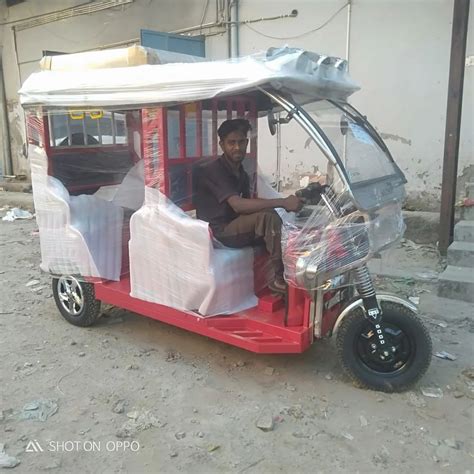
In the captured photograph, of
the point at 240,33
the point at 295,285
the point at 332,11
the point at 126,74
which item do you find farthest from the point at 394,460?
the point at 240,33

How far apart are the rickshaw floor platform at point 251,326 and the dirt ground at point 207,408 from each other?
293 mm

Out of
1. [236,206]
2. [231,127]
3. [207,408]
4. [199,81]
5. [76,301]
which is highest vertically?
[199,81]

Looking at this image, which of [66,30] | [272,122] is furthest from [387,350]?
[66,30]

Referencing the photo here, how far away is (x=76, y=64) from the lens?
3.58 m

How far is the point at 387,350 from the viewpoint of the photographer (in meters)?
2.95

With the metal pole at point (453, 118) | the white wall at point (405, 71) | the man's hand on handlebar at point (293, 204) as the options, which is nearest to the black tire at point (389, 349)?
the man's hand on handlebar at point (293, 204)

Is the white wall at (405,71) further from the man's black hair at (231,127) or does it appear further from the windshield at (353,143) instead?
the windshield at (353,143)

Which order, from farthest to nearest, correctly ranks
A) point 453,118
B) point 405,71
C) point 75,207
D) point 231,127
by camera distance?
1. point 405,71
2. point 453,118
3. point 75,207
4. point 231,127

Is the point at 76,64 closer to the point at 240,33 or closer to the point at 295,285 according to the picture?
the point at 295,285

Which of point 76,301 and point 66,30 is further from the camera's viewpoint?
point 66,30

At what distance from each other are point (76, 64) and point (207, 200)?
139 cm

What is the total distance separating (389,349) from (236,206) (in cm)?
130

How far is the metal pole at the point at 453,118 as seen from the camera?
518 cm

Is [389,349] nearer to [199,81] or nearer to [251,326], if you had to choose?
[251,326]
